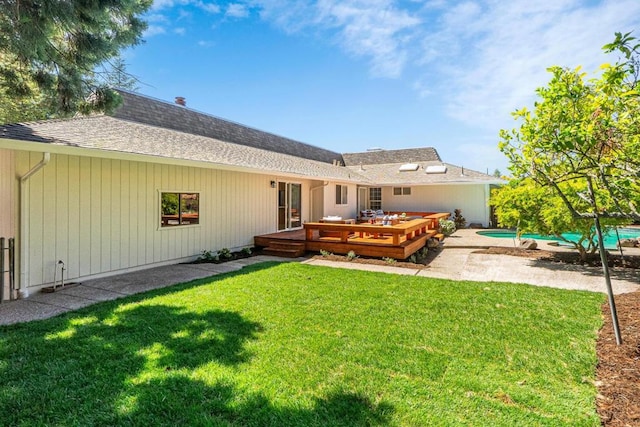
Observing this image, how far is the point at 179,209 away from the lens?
8695mm

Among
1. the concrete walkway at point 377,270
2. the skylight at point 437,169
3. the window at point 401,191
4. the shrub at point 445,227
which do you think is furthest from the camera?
the window at point 401,191

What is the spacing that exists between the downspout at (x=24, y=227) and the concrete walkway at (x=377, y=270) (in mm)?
316

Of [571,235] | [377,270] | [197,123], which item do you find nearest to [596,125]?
[377,270]

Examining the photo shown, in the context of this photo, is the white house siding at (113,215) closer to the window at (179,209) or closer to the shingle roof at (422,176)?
the window at (179,209)

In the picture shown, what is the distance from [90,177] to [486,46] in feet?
33.1

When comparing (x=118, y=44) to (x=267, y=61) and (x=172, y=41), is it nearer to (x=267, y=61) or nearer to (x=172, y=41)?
(x=172, y=41)

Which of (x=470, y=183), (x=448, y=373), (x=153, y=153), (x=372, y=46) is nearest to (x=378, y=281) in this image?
(x=448, y=373)

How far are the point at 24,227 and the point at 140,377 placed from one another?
4.67 metres

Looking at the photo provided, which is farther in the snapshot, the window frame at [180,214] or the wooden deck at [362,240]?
the wooden deck at [362,240]

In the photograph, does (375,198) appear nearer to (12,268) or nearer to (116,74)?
(116,74)

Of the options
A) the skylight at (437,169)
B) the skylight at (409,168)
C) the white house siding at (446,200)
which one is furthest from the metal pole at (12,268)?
the skylight at (409,168)

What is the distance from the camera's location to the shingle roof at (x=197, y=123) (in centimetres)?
1101

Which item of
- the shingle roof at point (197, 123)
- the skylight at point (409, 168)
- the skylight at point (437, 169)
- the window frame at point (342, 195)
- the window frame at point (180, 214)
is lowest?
the window frame at point (180, 214)

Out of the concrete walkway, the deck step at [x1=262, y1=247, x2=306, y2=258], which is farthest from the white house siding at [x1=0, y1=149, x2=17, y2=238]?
the deck step at [x1=262, y1=247, x2=306, y2=258]
